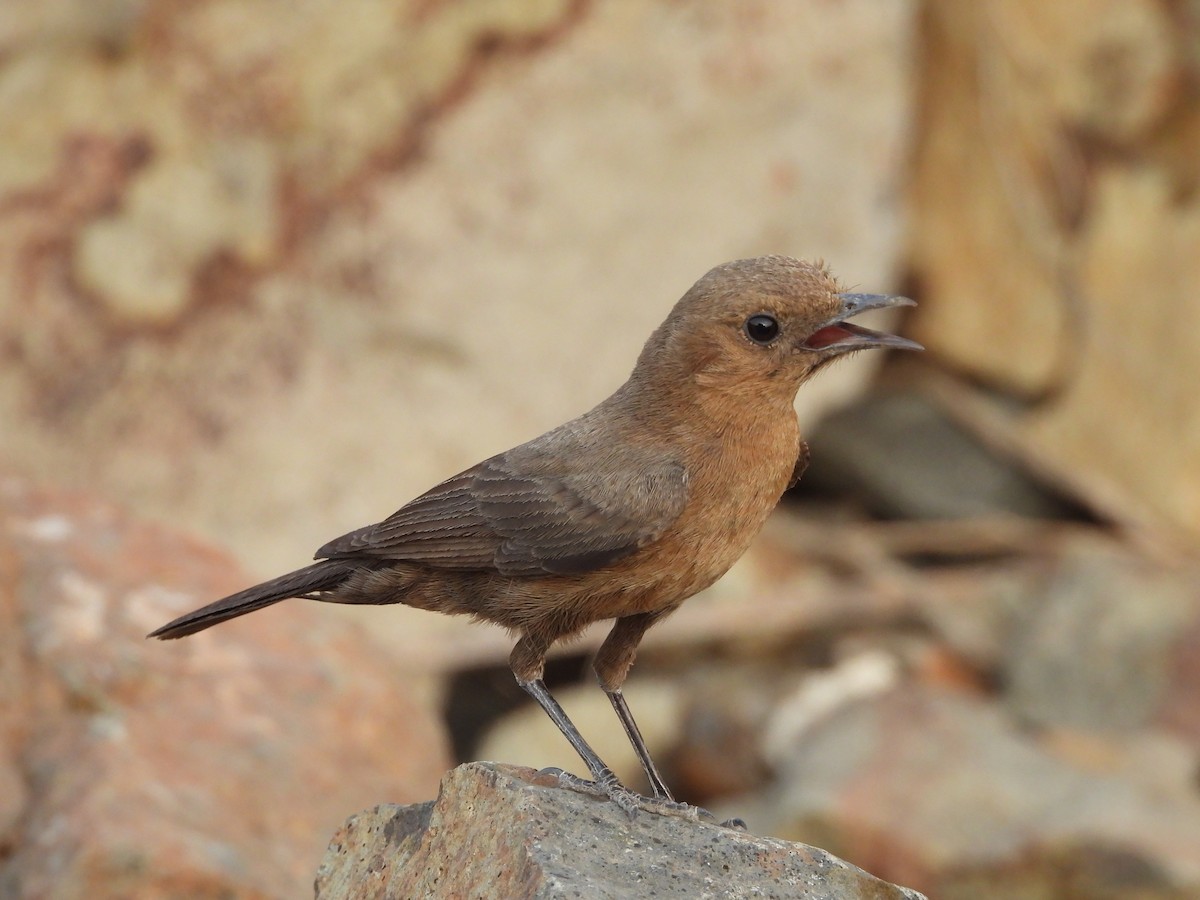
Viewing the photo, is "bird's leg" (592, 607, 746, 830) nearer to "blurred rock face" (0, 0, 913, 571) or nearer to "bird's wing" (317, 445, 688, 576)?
"bird's wing" (317, 445, 688, 576)

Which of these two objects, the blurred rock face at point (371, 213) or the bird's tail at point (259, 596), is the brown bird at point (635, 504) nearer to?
the bird's tail at point (259, 596)

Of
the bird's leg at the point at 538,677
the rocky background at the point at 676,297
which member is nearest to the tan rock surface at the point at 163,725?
the bird's leg at the point at 538,677

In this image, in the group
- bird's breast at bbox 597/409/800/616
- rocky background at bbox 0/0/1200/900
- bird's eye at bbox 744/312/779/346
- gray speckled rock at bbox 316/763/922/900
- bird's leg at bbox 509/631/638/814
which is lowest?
gray speckled rock at bbox 316/763/922/900

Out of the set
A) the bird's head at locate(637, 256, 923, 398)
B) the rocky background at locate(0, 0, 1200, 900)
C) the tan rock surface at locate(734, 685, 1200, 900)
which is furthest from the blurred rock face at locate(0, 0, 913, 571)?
the bird's head at locate(637, 256, 923, 398)

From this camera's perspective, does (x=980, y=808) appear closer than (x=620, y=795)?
No

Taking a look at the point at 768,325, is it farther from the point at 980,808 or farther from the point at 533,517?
the point at 980,808

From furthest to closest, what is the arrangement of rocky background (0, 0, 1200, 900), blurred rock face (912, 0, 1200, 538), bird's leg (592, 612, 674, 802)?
blurred rock face (912, 0, 1200, 538) → rocky background (0, 0, 1200, 900) → bird's leg (592, 612, 674, 802)

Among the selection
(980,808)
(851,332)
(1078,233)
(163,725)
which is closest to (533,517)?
(851,332)
